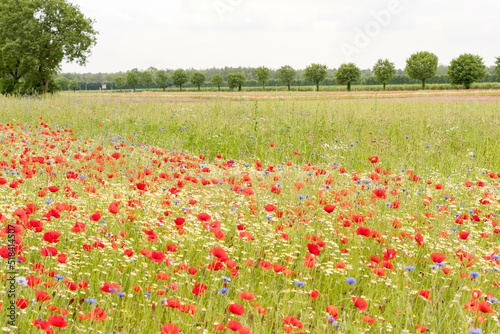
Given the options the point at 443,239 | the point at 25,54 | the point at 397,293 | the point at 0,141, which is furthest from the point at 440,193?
the point at 25,54

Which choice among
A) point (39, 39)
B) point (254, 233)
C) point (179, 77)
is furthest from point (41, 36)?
point (179, 77)

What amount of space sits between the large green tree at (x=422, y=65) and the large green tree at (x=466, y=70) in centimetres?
352

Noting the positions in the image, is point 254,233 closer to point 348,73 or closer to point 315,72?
point 348,73

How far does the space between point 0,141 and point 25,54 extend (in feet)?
93.2

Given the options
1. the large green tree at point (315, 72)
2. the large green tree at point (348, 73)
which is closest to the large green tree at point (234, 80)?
the large green tree at point (315, 72)

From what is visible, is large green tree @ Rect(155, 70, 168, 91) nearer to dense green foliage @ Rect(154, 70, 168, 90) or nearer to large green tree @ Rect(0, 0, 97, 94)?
dense green foliage @ Rect(154, 70, 168, 90)

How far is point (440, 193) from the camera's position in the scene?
525cm

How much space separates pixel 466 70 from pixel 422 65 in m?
7.94

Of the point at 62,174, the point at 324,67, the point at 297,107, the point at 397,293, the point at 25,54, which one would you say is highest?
the point at 324,67

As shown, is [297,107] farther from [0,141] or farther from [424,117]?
[0,141]

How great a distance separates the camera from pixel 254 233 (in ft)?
11.5

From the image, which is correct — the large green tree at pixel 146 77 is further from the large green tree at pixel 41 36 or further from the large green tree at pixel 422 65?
the large green tree at pixel 41 36

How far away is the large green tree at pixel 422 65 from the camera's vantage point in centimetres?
7381

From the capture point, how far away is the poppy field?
83.4 inches
